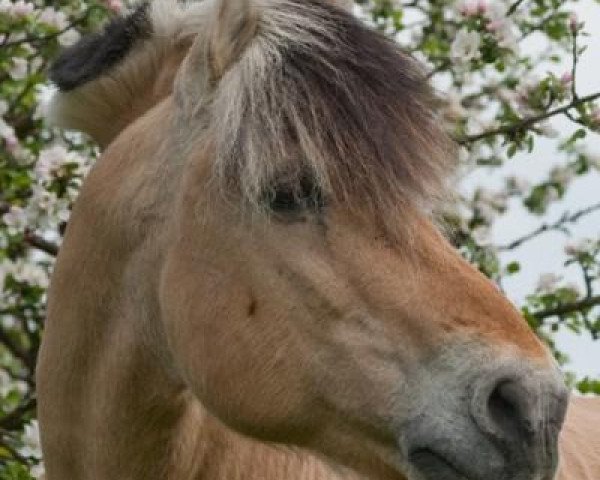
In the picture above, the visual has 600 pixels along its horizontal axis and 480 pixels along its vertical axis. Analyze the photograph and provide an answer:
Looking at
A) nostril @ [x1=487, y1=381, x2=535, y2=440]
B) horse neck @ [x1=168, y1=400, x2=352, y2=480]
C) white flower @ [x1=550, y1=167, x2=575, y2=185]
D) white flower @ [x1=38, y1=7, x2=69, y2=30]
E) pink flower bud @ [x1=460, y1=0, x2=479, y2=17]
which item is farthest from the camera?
white flower @ [x1=550, y1=167, x2=575, y2=185]

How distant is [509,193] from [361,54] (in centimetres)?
364

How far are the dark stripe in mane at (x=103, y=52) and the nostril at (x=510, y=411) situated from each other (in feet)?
5.54

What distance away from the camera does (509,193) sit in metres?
6.56

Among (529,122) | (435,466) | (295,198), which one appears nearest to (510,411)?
(435,466)

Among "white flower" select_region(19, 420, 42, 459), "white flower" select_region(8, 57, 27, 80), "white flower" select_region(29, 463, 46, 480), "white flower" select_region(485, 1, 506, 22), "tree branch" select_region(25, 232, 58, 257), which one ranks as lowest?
"white flower" select_region(19, 420, 42, 459)

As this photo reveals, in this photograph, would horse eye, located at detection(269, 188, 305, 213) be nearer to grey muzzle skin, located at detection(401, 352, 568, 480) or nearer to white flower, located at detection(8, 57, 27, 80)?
grey muzzle skin, located at detection(401, 352, 568, 480)

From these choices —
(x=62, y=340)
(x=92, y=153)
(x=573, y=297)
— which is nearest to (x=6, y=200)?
(x=92, y=153)

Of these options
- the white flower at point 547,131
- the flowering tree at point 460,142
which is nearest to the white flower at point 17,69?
the flowering tree at point 460,142

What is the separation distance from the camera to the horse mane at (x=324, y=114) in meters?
2.90

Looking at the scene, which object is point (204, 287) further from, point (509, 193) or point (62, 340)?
point (509, 193)

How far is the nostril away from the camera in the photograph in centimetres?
252

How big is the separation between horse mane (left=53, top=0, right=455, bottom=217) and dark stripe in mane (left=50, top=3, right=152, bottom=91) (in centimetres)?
61

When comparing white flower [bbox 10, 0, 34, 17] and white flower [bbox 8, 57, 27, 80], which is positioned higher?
white flower [bbox 10, 0, 34, 17]

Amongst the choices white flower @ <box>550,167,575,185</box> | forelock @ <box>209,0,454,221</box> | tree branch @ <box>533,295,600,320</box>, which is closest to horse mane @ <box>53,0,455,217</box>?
forelock @ <box>209,0,454,221</box>
